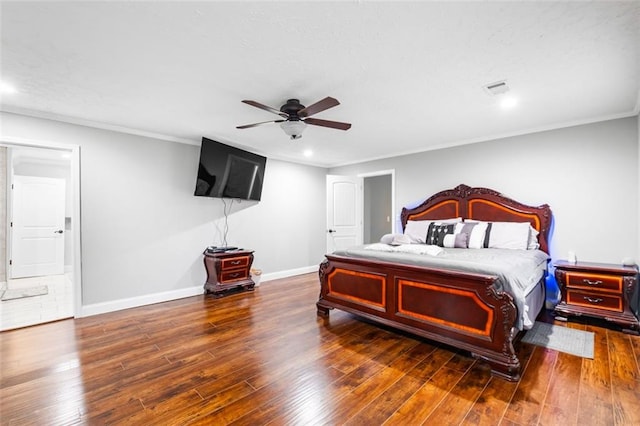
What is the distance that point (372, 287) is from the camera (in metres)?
3.12

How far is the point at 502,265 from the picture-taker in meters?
2.45

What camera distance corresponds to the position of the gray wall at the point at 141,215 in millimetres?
3678

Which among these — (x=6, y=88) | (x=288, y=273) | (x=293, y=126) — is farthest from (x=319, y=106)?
(x=288, y=273)

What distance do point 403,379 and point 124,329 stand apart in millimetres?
2981

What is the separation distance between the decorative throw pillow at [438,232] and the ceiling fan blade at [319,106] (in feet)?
8.47

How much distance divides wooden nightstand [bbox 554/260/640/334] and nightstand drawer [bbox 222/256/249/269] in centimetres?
427

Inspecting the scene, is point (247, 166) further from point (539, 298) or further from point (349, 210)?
point (539, 298)

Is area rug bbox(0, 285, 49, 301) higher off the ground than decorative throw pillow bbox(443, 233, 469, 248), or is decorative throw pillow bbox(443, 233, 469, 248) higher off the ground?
decorative throw pillow bbox(443, 233, 469, 248)

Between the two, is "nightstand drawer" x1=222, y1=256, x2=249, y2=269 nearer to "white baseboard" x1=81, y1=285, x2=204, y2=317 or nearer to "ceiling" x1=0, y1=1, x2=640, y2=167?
"white baseboard" x1=81, y1=285, x2=204, y2=317

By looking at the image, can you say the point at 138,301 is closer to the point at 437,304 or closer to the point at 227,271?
the point at 227,271

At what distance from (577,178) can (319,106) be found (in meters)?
3.53

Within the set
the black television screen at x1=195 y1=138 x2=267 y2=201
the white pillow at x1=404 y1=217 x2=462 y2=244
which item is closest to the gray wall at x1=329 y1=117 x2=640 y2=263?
the white pillow at x1=404 y1=217 x2=462 y2=244

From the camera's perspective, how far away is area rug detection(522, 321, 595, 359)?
2.64m

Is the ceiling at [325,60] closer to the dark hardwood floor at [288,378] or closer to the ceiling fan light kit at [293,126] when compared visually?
the ceiling fan light kit at [293,126]
